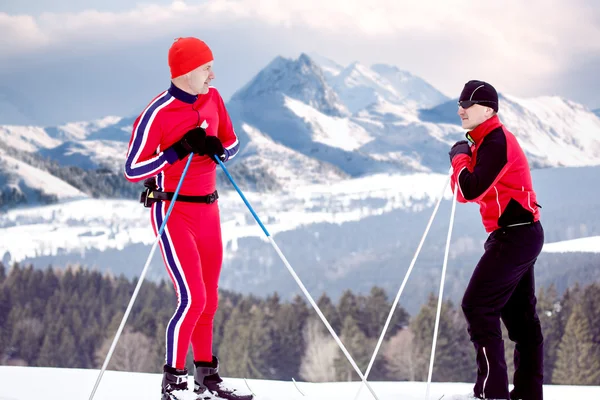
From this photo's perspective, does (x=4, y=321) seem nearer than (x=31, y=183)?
No

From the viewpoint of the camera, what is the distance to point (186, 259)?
7.21 ft

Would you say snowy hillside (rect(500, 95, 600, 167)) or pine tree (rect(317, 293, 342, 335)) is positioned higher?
snowy hillside (rect(500, 95, 600, 167))

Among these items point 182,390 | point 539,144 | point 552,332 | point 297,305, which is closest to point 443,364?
point 552,332

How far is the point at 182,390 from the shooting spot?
2.23 meters

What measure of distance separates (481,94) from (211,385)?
4.54 ft

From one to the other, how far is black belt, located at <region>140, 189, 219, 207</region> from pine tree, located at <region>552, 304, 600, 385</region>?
47.7ft

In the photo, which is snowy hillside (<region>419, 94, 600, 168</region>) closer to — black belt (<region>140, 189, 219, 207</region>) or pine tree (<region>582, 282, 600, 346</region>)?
pine tree (<region>582, 282, 600, 346</region>)

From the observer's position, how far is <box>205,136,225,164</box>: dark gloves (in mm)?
2212

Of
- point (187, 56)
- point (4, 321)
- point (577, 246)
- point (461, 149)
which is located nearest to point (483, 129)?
point (461, 149)

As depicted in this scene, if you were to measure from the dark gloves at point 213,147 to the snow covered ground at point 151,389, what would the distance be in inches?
37.7

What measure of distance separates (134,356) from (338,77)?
1014 centimetres

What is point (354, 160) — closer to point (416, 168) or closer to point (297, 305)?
point (416, 168)

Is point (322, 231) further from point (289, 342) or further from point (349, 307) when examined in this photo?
point (289, 342)

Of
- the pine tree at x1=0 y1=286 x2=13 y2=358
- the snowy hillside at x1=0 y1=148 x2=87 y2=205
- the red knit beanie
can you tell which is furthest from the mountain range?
the red knit beanie
